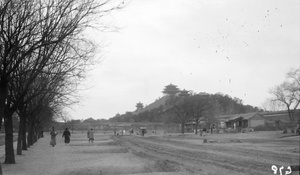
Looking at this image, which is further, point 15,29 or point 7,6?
point 15,29

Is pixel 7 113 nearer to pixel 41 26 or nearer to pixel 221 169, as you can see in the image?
pixel 41 26

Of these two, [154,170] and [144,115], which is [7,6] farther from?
[144,115]

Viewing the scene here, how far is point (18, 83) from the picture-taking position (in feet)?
72.5

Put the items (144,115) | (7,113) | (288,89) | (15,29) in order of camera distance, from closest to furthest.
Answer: (15,29) → (7,113) → (288,89) → (144,115)

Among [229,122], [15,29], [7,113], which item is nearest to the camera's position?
[15,29]

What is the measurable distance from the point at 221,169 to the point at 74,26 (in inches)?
290

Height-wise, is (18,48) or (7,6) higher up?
(7,6)

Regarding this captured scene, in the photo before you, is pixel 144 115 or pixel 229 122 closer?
pixel 229 122

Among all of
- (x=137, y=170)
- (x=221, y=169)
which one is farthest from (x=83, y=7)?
(x=221, y=169)

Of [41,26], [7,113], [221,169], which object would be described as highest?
[41,26]

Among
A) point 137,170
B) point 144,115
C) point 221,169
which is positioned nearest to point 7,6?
point 137,170

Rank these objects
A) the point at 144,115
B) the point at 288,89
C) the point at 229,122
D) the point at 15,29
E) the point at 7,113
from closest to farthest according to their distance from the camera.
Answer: the point at 15,29 < the point at 7,113 < the point at 288,89 < the point at 229,122 < the point at 144,115

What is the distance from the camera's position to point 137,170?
15.1 metres

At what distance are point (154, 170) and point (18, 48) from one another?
6.55 metres
